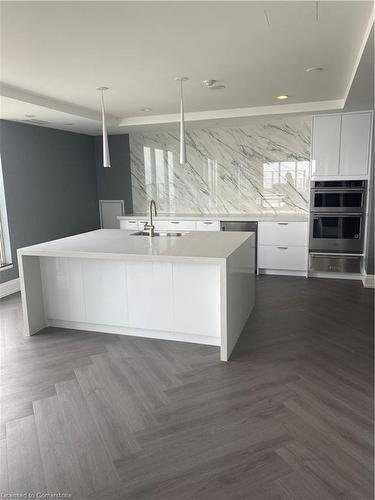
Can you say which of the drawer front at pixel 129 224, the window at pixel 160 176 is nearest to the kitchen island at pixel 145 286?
the drawer front at pixel 129 224

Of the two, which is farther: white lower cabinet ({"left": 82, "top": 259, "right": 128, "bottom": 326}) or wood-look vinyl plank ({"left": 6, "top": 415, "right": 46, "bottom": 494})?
white lower cabinet ({"left": 82, "top": 259, "right": 128, "bottom": 326})

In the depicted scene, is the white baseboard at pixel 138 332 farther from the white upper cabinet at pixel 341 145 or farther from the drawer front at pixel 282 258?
the white upper cabinet at pixel 341 145

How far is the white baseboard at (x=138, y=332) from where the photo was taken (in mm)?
3381

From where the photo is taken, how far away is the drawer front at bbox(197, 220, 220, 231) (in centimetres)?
576

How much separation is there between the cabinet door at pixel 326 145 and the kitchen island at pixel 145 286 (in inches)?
74.5

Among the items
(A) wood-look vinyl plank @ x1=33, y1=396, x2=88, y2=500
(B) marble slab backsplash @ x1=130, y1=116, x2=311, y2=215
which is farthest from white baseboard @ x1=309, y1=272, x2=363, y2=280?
(A) wood-look vinyl plank @ x1=33, y1=396, x2=88, y2=500

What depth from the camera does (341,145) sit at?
502cm

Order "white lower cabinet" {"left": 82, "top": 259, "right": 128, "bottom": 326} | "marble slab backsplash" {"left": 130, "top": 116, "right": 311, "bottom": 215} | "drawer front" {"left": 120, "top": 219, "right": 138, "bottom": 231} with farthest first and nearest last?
"drawer front" {"left": 120, "top": 219, "right": 138, "bottom": 231}
"marble slab backsplash" {"left": 130, "top": 116, "right": 311, "bottom": 215}
"white lower cabinet" {"left": 82, "top": 259, "right": 128, "bottom": 326}

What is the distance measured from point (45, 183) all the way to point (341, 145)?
422 centimetres

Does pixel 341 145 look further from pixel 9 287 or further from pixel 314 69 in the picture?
pixel 9 287

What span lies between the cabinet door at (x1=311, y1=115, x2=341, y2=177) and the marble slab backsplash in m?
0.49

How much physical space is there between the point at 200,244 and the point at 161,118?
2750 millimetres

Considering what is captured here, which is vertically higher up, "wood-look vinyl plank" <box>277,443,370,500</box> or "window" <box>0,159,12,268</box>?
"window" <box>0,159,12,268</box>

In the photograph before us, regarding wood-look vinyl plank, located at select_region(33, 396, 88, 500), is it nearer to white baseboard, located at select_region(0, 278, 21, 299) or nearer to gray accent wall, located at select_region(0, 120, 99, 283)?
white baseboard, located at select_region(0, 278, 21, 299)
